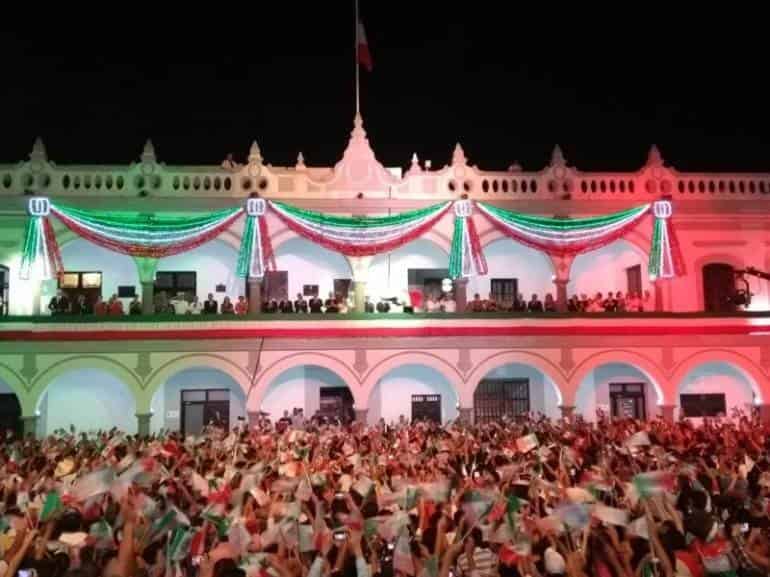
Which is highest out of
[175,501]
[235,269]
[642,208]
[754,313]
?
[642,208]

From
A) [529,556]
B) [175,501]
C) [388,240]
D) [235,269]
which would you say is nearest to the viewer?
[529,556]

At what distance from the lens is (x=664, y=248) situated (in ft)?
90.7

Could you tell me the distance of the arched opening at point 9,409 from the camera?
89.8ft

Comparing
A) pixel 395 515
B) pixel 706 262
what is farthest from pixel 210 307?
pixel 395 515

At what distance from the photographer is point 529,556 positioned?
25.7ft

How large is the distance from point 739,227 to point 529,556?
24.7 m

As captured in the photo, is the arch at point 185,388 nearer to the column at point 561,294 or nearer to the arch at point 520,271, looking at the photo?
the arch at point 520,271

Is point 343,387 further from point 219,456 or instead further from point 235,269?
point 219,456

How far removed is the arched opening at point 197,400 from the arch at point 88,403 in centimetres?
104

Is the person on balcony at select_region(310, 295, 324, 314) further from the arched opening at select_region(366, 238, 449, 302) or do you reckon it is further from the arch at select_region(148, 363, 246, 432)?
the arch at select_region(148, 363, 246, 432)

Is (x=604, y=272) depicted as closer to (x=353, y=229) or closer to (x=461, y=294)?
(x=461, y=294)

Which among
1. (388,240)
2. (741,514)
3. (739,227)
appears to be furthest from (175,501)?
(739,227)

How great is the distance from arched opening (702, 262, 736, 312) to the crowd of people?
49.2 feet

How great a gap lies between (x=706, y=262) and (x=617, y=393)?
566cm
